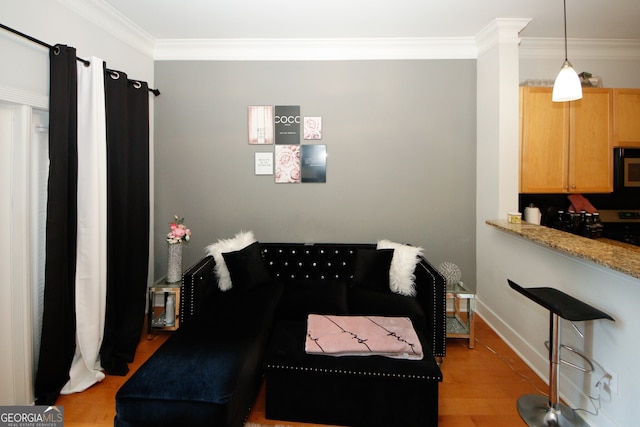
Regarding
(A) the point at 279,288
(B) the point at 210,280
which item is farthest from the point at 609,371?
(B) the point at 210,280

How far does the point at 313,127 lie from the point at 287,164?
1.57 feet

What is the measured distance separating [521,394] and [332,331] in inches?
54.3

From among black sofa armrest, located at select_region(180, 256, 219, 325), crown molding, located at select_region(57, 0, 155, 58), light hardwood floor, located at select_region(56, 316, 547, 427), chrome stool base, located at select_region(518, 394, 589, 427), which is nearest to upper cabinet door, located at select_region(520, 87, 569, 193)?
light hardwood floor, located at select_region(56, 316, 547, 427)

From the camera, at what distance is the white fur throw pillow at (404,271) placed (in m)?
2.59

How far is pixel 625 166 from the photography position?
2.89 metres

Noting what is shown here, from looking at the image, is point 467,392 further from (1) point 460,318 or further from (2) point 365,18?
(2) point 365,18

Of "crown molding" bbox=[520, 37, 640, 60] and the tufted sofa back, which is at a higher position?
"crown molding" bbox=[520, 37, 640, 60]

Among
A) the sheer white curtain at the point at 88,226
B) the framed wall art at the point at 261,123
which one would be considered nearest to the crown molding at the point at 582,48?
the framed wall art at the point at 261,123

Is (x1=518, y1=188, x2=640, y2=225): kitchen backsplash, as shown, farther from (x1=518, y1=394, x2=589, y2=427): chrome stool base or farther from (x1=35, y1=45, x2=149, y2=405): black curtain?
(x1=35, y1=45, x2=149, y2=405): black curtain

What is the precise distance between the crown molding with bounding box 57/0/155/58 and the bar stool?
3.70 meters

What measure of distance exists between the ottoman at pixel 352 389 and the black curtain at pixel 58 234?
143 cm

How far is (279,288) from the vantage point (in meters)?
2.67

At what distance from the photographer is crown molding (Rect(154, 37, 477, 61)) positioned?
3.05 m

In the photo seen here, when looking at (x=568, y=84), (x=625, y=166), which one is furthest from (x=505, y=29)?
(x=625, y=166)
